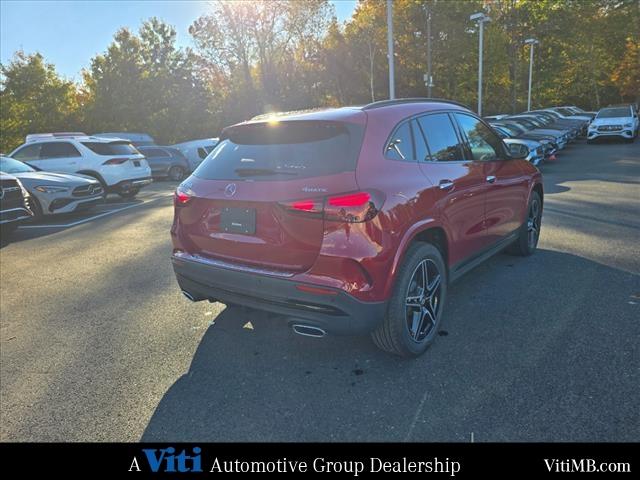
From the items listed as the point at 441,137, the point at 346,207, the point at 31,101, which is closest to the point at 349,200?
the point at 346,207

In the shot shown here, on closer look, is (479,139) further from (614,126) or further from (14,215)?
(614,126)

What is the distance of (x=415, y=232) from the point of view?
3.03 metres

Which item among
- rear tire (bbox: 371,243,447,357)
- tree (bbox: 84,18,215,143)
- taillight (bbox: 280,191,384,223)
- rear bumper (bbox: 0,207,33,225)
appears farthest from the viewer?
tree (bbox: 84,18,215,143)

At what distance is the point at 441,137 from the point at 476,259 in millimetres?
1137

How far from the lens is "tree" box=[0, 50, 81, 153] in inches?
1101

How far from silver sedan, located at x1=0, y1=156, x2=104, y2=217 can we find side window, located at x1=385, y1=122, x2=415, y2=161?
851 cm

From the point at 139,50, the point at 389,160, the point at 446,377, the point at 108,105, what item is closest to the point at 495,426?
the point at 446,377

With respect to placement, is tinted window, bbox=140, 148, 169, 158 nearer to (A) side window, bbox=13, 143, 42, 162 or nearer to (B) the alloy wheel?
(A) side window, bbox=13, 143, 42, 162

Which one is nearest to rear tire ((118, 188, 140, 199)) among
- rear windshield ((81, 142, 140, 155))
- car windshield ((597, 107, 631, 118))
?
rear windshield ((81, 142, 140, 155))

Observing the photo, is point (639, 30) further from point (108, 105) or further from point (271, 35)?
point (108, 105)

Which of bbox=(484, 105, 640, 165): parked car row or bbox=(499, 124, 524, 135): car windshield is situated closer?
bbox=(484, 105, 640, 165): parked car row

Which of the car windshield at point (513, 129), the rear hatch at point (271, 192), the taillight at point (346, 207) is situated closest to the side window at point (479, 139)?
the rear hatch at point (271, 192)

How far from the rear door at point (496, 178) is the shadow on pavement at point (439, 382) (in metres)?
0.79

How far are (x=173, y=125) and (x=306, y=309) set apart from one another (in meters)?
35.2
